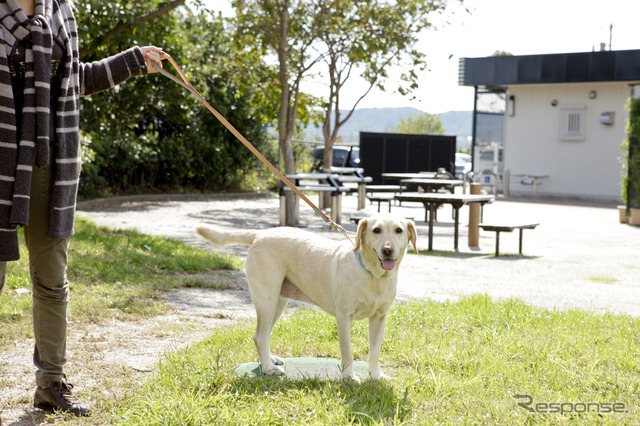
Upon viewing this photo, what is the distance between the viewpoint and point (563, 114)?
26156 millimetres

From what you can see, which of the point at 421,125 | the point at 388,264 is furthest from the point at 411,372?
the point at 421,125

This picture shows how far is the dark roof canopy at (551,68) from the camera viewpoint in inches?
950

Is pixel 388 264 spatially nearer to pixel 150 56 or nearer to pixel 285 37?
pixel 150 56

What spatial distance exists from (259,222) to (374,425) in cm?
1120

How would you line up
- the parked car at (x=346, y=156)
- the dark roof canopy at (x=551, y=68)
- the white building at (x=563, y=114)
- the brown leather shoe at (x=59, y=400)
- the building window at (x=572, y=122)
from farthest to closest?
the parked car at (x=346, y=156) → the building window at (x=572, y=122) → the white building at (x=563, y=114) → the dark roof canopy at (x=551, y=68) → the brown leather shoe at (x=59, y=400)

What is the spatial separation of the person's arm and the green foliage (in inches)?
442

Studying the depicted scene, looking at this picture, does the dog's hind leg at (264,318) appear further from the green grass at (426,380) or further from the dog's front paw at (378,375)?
the dog's front paw at (378,375)

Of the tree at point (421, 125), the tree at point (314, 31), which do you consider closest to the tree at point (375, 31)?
the tree at point (314, 31)

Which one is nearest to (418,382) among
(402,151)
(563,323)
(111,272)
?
(563,323)

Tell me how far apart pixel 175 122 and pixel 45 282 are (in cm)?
1793

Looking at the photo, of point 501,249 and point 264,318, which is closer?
point 264,318

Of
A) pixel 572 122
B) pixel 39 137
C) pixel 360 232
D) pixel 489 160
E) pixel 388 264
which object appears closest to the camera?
pixel 39 137

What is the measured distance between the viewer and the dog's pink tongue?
3.56 meters

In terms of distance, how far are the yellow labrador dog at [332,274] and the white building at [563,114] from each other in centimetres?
2303
